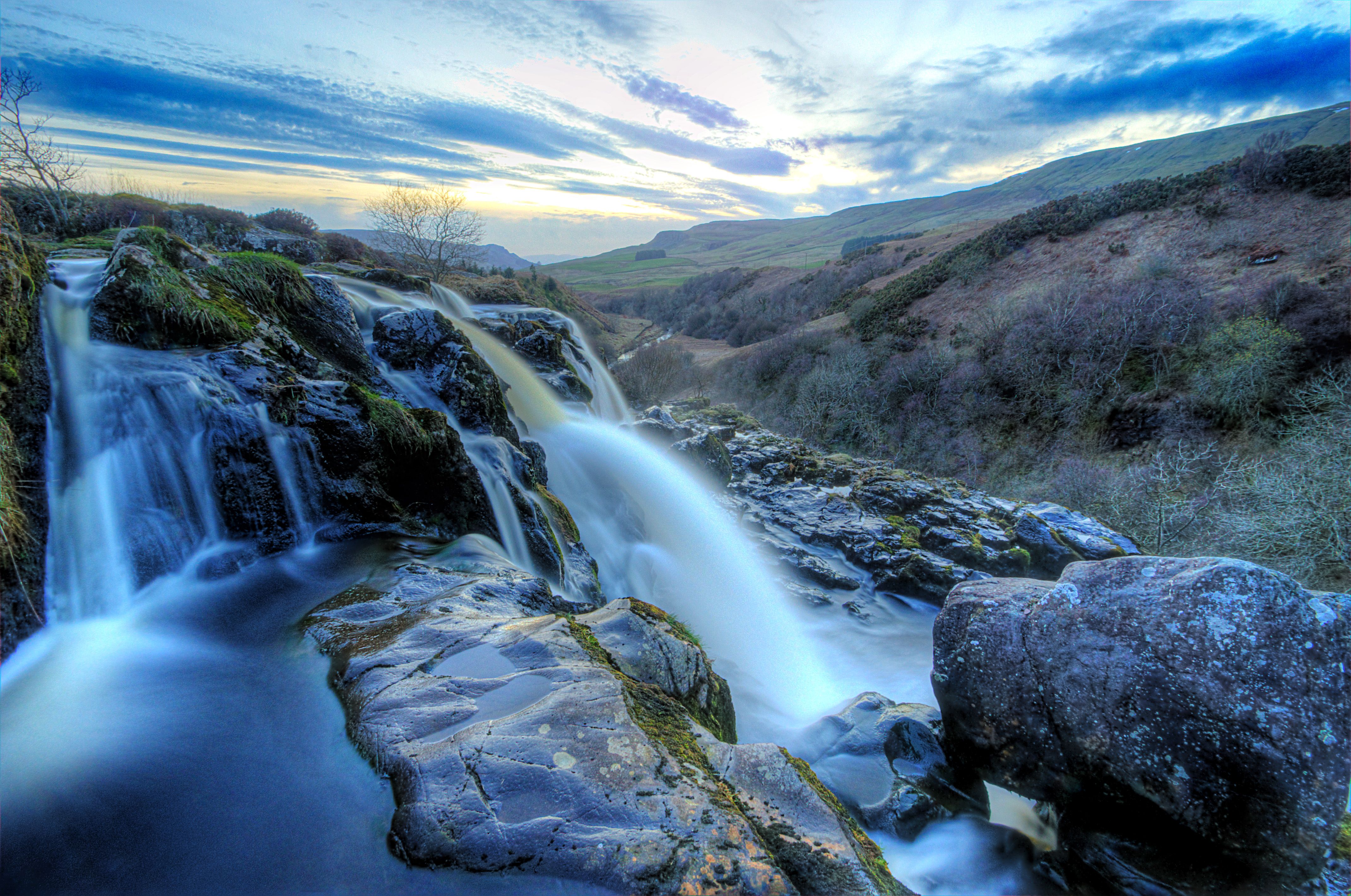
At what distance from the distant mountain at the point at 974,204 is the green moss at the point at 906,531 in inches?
3355

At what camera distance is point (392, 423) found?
7195mm

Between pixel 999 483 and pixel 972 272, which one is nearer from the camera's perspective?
pixel 999 483

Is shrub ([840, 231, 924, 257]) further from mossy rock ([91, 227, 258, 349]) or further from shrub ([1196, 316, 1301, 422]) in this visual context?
mossy rock ([91, 227, 258, 349])

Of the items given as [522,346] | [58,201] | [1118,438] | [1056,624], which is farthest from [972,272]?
[58,201]

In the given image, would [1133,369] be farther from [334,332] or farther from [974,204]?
[974,204]

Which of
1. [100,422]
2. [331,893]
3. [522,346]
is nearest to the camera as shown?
[331,893]

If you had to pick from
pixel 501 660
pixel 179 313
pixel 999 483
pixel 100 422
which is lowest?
pixel 999 483

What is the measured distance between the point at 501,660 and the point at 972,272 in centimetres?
3969

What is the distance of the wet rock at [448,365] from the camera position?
10117mm

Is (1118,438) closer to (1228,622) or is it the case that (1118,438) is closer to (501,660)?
(1228,622)

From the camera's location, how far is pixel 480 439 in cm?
970

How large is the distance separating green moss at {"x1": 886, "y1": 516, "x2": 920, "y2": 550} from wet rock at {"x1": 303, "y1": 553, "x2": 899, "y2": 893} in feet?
32.0

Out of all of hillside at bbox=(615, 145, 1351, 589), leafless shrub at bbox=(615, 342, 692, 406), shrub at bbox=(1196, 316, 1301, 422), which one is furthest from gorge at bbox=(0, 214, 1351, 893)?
leafless shrub at bbox=(615, 342, 692, 406)

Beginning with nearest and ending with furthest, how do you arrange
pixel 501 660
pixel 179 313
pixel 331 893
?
pixel 331 893
pixel 501 660
pixel 179 313
